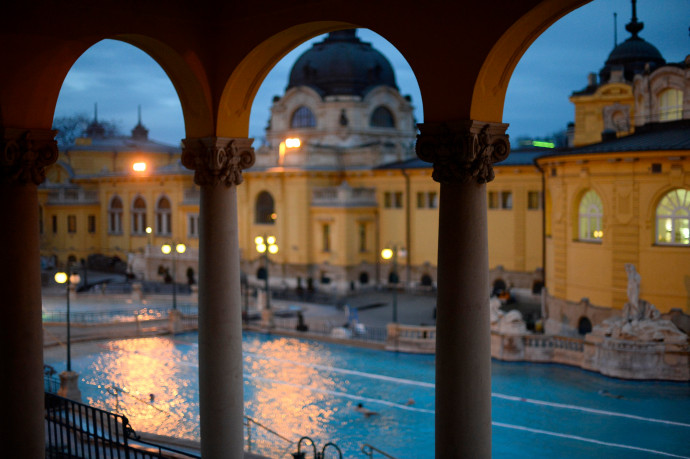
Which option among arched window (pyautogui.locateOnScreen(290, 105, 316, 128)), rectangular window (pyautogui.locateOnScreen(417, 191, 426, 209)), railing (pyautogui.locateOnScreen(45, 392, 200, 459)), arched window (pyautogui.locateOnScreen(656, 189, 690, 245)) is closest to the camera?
railing (pyautogui.locateOnScreen(45, 392, 200, 459))

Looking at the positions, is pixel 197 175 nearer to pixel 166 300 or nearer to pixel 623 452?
pixel 623 452

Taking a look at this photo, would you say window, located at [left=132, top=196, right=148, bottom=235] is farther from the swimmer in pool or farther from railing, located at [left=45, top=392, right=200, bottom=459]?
railing, located at [left=45, top=392, right=200, bottom=459]

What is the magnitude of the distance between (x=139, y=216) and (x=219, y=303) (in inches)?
2135

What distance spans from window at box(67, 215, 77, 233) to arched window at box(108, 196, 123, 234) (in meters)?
3.00

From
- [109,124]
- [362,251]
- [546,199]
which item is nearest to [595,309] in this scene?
[546,199]

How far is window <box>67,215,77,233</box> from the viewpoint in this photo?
212 feet

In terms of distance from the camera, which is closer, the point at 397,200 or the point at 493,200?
the point at 493,200

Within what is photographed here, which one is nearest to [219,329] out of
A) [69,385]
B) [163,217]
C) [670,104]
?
[69,385]

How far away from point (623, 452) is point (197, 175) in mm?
12840

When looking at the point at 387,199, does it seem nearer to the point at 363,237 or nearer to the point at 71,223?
the point at 363,237

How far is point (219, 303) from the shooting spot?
1002 cm

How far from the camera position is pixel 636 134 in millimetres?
31297

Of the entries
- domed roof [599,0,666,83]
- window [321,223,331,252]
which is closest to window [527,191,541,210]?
domed roof [599,0,666,83]

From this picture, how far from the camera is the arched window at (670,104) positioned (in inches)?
1229
